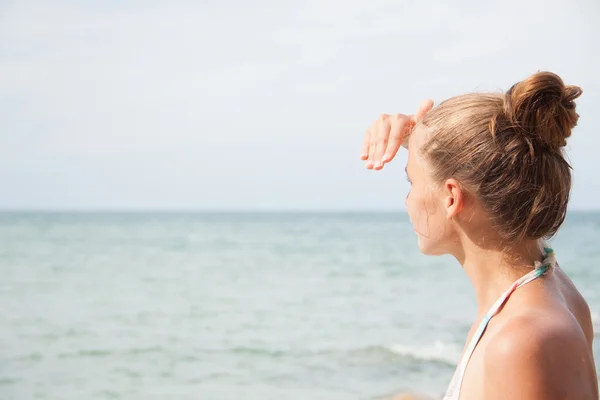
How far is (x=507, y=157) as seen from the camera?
1.73 metres

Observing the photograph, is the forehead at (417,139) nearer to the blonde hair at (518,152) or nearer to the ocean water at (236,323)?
the blonde hair at (518,152)

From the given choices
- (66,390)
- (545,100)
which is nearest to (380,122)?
(545,100)

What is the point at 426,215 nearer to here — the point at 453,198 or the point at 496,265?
the point at 453,198

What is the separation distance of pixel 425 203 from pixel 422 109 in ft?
1.18

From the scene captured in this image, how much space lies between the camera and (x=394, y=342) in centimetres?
1028

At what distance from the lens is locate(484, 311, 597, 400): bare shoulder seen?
1.50 meters

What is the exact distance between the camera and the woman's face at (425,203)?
1888 millimetres

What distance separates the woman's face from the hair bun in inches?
9.6

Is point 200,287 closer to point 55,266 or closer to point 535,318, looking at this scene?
point 55,266

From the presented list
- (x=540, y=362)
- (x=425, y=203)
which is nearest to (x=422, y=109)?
(x=425, y=203)

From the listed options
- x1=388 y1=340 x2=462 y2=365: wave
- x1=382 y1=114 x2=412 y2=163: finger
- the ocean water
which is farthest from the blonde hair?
x1=388 y1=340 x2=462 y2=365: wave

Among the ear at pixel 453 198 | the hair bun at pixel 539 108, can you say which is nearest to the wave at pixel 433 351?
the ear at pixel 453 198

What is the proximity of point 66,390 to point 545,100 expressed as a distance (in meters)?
7.83

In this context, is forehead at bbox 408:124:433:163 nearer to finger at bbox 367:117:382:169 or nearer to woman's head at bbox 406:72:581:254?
woman's head at bbox 406:72:581:254
